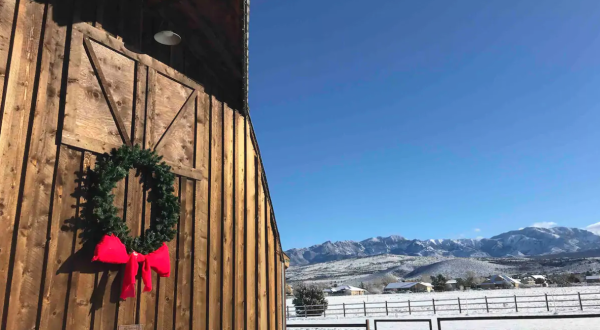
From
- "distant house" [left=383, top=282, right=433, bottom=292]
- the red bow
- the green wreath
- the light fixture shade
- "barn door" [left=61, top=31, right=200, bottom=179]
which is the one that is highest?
the light fixture shade

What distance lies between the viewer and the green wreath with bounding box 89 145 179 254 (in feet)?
14.7

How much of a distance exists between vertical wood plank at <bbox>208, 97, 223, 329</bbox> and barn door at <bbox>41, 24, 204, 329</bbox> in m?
0.33

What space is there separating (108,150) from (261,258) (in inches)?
120

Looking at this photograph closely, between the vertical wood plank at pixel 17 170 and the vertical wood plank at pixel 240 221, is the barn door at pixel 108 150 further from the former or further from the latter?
the vertical wood plank at pixel 240 221

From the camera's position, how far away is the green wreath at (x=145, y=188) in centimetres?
447

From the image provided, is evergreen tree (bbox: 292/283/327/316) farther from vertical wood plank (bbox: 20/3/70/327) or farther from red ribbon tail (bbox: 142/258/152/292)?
vertical wood plank (bbox: 20/3/70/327)

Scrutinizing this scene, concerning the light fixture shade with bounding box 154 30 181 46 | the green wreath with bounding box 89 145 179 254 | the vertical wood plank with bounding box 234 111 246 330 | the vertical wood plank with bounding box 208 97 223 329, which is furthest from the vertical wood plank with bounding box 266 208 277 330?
the light fixture shade with bounding box 154 30 181 46

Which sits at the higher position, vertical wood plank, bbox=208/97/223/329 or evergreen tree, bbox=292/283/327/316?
vertical wood plank, bbox=208/97/223/329

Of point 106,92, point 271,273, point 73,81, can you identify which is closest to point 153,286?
point 106,92

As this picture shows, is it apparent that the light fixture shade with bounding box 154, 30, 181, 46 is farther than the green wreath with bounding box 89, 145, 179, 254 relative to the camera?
Yes

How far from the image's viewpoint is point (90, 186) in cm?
451

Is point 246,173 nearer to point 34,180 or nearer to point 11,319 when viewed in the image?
point 34,180

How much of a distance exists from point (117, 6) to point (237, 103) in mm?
2230

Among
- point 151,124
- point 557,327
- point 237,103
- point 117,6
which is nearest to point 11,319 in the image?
point 151,124
